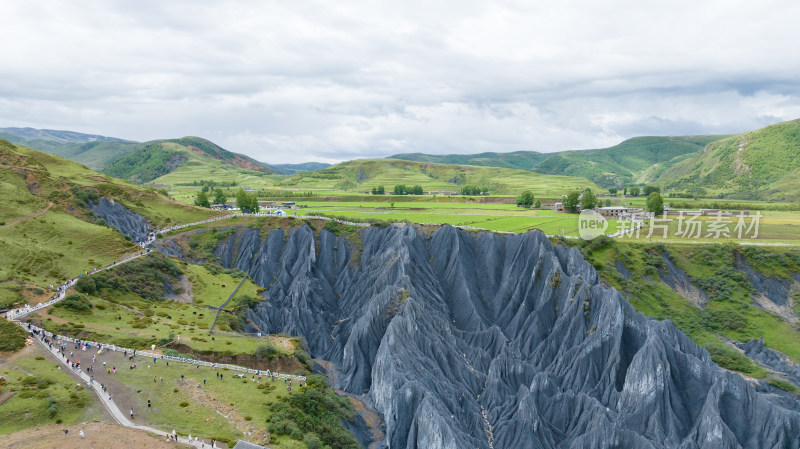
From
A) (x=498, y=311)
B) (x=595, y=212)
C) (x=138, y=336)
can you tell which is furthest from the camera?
(x=595, y=212)

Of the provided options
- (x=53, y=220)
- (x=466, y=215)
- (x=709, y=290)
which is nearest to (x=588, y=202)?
(x=466, y=215)

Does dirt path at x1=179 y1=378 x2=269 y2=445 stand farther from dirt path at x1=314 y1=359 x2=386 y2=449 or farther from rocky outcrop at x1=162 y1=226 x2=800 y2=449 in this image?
rocky outcrop at x1=162 y1=226 x2=800 y2=449

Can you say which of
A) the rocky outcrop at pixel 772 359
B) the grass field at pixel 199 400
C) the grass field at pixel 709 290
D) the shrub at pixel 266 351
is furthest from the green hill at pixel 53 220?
the rocky outcrop at pixel 772 359

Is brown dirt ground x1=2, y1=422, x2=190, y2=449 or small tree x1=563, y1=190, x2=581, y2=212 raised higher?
small tree x1=563, y1=190, x2=581, y2=212

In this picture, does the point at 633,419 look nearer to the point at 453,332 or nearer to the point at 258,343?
the point at 453,332

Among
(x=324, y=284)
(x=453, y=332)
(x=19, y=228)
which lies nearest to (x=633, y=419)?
(x=453, y=332)

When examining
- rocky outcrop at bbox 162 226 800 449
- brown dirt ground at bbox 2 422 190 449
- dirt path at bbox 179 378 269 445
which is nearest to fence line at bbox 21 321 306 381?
dirt path at bbox 179 378 269 445
